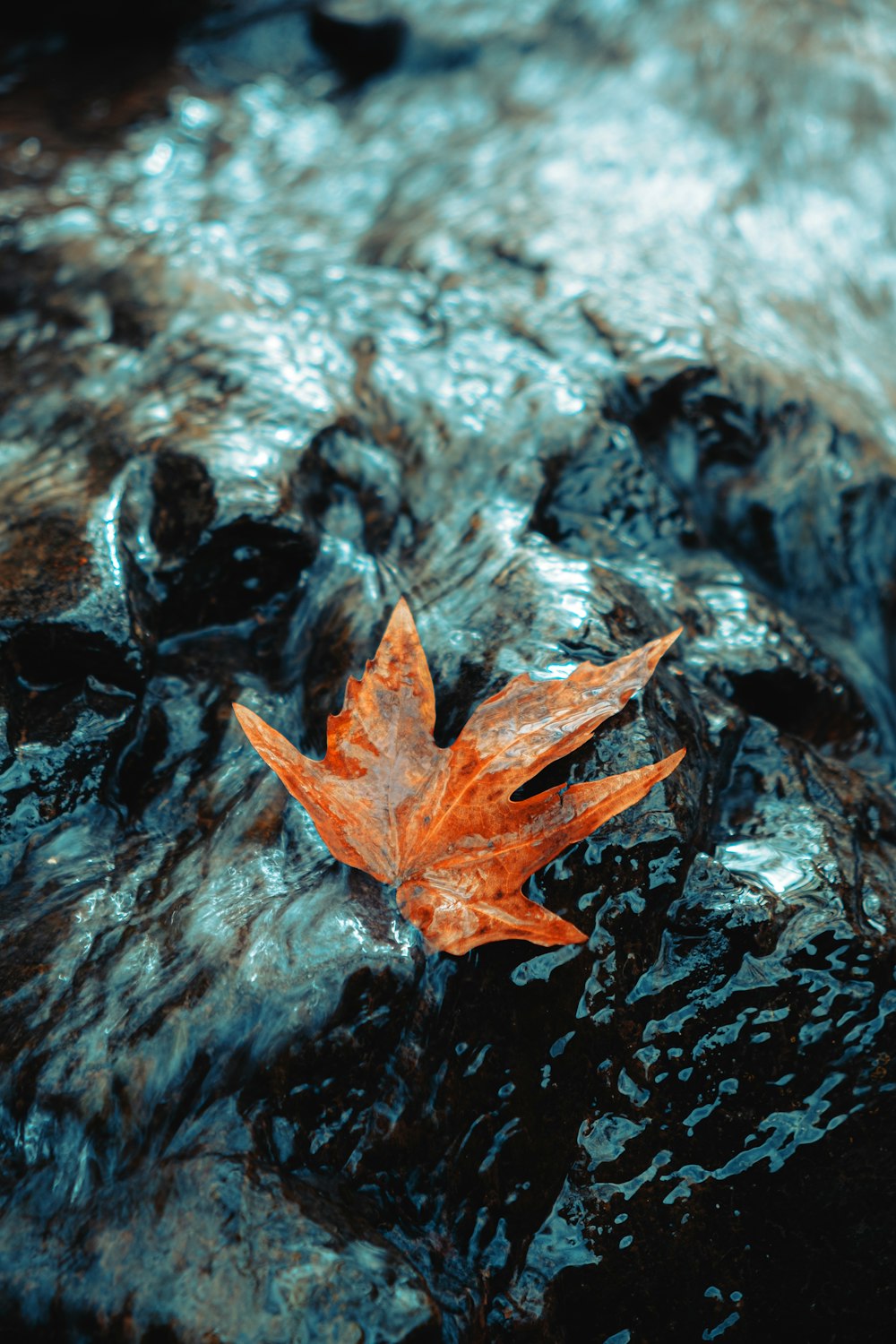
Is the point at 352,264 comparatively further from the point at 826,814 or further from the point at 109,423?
the point at 826,814

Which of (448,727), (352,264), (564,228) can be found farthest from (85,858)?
(564,228)

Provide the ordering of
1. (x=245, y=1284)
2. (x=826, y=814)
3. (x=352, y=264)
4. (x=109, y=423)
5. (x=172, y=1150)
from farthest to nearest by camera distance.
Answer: (x=352, y=264) → (x=109, y=423) → (x=826, y=814) → (x=172, y=1150) → (x=245, y=1284)

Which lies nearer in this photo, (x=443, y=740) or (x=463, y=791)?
(x=463, y=791)

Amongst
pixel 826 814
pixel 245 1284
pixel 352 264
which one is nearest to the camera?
pixel 245 1284
